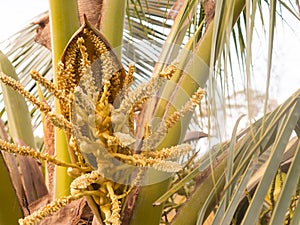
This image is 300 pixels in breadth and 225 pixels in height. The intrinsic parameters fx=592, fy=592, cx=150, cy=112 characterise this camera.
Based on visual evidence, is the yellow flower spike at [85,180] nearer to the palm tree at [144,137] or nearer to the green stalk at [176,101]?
the palm tree at [144,137]

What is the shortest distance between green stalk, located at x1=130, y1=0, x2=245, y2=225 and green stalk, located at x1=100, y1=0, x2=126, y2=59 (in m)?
0.16

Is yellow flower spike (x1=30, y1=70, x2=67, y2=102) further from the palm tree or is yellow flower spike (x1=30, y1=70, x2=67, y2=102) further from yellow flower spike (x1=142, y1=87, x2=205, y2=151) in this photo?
yellow flower spike (x1=142, y1=87, x2=205, y2=151)

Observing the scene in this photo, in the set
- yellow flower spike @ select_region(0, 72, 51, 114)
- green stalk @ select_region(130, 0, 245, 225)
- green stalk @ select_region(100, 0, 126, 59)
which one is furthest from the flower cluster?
green stalk @ select_region(100, 0, 126, 59)

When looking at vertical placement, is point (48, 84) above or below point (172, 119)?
above

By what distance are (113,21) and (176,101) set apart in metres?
0.26

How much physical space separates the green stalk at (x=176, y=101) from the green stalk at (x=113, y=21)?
16 cm

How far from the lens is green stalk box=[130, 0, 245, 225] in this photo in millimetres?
1097

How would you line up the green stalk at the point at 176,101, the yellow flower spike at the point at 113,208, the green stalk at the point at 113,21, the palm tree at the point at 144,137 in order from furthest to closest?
1. the green stalk at the point at 113,21
2. the green stalk at the point at 176,101
3. the yellow flower spike at the point at 113,208
4. the palm tree at the point at 144,137

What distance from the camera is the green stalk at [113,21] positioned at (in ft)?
4.09

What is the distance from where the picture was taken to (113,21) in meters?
1.26

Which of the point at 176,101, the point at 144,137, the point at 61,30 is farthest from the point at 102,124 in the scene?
the point at 61,30

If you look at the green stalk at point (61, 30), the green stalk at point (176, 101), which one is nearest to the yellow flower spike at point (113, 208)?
A: the green stalk at point (176, 101)

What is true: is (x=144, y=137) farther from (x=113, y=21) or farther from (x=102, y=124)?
(x=113, y=21)

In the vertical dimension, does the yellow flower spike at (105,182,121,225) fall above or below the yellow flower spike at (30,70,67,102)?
below
